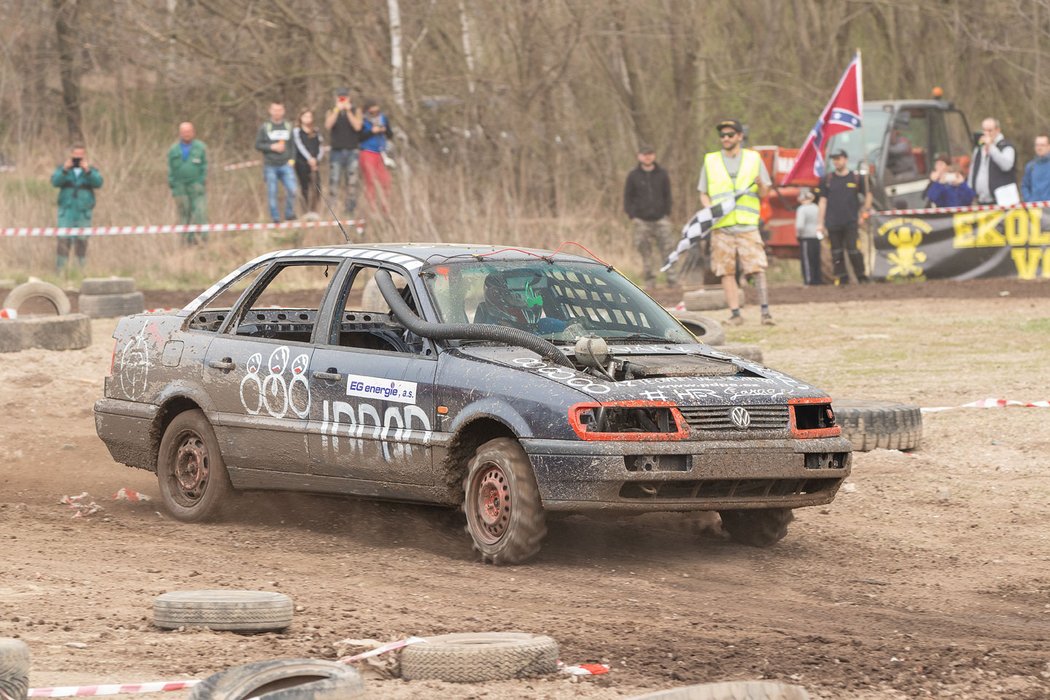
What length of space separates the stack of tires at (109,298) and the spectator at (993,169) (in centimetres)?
1164

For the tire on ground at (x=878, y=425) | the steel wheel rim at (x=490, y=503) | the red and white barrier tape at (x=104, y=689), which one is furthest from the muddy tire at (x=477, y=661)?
the tire on ground at (x=878, y=425)

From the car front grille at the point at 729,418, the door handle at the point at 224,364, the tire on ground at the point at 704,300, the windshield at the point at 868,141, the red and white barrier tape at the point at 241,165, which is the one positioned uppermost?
the red and white barrier tape at the point at 241,165

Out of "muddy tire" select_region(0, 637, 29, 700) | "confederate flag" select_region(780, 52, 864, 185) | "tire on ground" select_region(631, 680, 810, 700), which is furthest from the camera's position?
"confederate flag" select_region(780, 52, 864, 185)

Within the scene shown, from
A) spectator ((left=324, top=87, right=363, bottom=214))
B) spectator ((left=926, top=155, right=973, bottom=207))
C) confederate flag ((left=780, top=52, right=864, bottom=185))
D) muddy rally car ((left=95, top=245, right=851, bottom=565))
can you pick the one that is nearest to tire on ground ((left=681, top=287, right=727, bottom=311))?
confederate flag ((left=780, top=52, right=864, bottom=185))

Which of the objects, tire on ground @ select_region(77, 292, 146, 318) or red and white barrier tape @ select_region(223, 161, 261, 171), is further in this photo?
red and white barrier tape @ select_region(223, 161, 261, 171)

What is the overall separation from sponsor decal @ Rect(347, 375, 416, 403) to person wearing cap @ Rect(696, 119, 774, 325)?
846 cm

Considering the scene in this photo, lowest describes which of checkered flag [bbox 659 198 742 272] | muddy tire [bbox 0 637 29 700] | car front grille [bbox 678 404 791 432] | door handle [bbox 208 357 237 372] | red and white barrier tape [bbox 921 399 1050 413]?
red and white barrier tape [bbox 921 399 1050 413]

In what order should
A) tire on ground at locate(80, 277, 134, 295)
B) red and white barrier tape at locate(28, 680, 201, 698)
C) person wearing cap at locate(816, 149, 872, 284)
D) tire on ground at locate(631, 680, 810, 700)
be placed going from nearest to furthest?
tire on ground at locate(631, 680, 810, 700)
red and white barrier tape at locate(28, 680, 201, 698)
tire on ground at locate(80, 277, 134, 295)
person wearing cap at locate(816, 149, 872, 284)

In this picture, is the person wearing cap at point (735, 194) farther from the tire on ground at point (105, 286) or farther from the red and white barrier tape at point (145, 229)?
the red and white barrier tape at point (145, 229)

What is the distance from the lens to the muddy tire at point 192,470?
9.12 meters

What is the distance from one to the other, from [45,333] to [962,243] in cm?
1283

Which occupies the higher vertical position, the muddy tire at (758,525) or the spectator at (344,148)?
the spectator at (344,148)

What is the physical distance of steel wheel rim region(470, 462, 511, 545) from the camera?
7738 mm

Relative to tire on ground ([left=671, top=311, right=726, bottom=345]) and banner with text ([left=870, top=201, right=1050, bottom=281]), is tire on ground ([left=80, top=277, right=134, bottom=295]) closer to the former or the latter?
tire on ground ([left=671, top=311, right=726, bottom=345])
